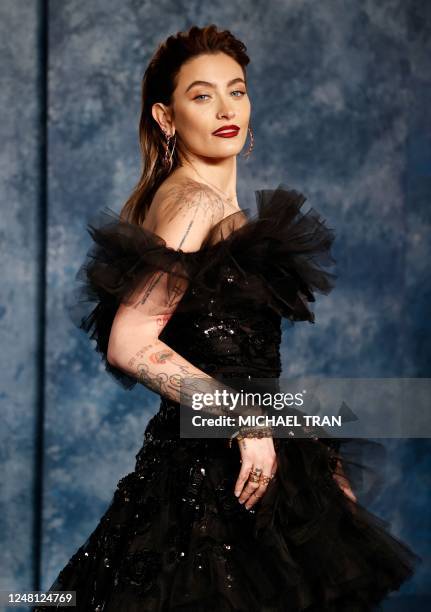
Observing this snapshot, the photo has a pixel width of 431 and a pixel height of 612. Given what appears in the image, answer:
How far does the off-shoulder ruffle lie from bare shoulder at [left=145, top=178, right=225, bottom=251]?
24 millimetres

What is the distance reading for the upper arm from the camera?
A: 1.91 meters

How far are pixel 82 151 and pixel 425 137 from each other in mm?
1534

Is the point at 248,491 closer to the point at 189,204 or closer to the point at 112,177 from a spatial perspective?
the point at 189,204

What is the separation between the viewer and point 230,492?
1.92 m

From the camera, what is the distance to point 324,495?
1.90 m

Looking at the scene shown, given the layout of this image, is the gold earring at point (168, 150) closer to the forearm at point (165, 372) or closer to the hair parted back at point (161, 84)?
the hair parted back at point (161, 84)

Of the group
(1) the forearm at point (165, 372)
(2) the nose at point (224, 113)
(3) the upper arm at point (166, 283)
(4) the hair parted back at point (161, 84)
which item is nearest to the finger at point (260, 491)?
(1) the forearm at point (165, 372)

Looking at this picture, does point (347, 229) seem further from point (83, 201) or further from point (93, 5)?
point (93, 5)

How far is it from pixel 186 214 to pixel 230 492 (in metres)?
0.58

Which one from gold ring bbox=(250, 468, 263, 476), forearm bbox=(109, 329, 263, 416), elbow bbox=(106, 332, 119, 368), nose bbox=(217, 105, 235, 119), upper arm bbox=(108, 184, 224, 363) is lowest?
gold ring bbox=(250, 468, 263, 476)

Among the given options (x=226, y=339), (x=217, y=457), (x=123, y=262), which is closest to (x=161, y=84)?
(x=123, y=262)

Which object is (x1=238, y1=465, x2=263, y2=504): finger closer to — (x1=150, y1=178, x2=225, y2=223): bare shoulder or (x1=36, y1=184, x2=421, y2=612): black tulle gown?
(x1=36, y1=184, x2=421, y2=612): black tulle gown

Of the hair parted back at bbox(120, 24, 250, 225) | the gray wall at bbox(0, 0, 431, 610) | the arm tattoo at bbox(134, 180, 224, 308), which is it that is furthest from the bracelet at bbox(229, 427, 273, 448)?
the gray wall at bbox(0, 0, 431, 610)

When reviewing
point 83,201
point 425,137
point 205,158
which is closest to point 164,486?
point 205,158
